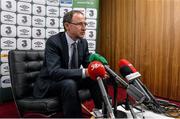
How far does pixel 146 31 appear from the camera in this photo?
3584mm

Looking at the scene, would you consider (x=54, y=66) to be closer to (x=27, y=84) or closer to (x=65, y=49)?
(x=65, y=49)

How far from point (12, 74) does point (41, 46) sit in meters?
1.19

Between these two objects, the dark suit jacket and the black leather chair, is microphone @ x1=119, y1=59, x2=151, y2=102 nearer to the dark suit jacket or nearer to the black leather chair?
the dark suit jacket

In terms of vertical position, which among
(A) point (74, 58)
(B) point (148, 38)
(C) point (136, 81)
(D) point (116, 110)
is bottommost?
(D) point (116, 110)

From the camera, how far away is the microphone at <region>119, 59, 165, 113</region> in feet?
4.74

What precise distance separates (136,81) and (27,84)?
1121mm

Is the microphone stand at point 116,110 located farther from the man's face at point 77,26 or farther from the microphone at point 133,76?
the man's face at point 77,26

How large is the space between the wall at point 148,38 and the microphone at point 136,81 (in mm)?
1780

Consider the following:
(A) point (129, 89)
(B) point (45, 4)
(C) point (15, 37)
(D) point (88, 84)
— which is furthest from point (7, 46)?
(A) point (129, 89)

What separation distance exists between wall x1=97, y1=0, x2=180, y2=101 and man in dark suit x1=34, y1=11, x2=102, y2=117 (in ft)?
5.37

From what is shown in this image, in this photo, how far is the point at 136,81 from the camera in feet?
4.80

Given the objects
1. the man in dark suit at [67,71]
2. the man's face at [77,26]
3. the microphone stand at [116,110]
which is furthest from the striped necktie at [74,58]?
the microphone stand at [116,110]

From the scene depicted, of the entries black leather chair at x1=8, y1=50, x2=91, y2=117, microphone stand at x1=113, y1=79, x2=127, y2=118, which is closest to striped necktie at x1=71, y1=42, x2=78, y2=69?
black leather chair at x1=8, y1=50, x2=91, y2=117

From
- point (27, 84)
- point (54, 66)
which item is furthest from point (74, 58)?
point (27, 84)
